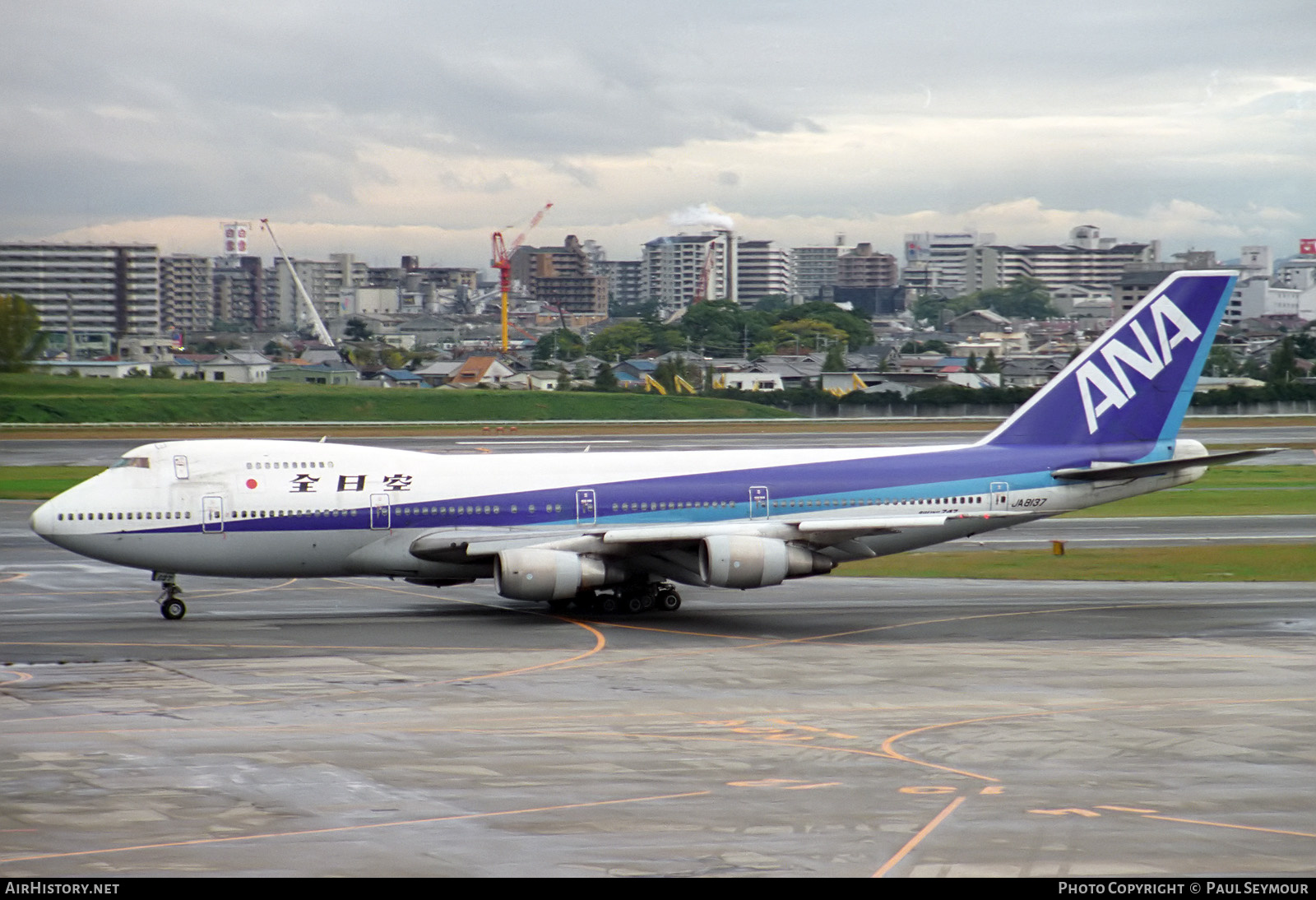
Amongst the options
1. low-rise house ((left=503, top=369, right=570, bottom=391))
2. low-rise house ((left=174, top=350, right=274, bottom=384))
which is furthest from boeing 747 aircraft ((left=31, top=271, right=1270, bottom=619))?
low-rise house ((left=174, top=350, right=274, bottom=384))

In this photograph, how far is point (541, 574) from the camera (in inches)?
1380

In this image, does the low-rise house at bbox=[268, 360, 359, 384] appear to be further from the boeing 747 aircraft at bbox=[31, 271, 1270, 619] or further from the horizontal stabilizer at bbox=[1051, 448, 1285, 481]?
the horizontal stabilizer at bbox=[1051, 448, 1285, 481]

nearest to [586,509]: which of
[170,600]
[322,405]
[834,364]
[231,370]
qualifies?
[170,600]

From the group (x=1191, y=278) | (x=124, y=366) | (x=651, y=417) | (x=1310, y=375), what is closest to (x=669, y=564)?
(x=1191, y=278)

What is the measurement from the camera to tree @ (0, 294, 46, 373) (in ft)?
488

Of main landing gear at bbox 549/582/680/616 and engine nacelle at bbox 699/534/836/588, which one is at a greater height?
engine nacelle at bbox 699/534/836/588

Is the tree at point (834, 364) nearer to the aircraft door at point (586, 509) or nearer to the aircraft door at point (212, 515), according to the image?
the aircraft door at point (586, 509)

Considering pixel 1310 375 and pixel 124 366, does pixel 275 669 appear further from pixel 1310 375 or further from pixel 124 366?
pixel 124 366

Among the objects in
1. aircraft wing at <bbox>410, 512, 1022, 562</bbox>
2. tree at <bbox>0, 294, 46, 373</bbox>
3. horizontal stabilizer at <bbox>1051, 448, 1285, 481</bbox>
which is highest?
tree at <bbox>0, 294, 46, 373</bbox>

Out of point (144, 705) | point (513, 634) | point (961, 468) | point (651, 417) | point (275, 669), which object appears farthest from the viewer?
point (651, 417)

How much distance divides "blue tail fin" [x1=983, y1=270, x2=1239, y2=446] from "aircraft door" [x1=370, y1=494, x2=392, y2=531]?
Answer: 1749 centimetres

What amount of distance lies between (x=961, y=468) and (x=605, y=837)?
24.2 meters

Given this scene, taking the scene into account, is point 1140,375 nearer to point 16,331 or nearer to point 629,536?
point 629,536

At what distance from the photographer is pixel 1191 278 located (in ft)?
133
